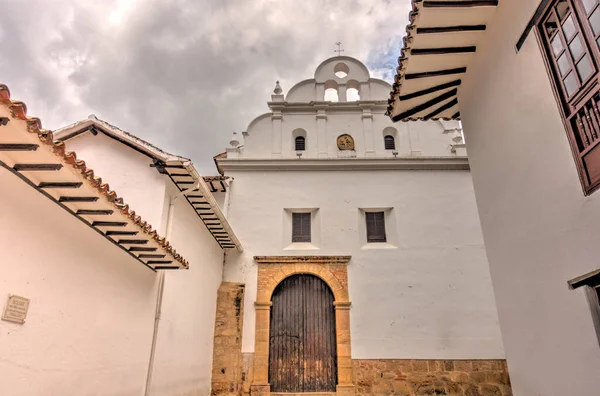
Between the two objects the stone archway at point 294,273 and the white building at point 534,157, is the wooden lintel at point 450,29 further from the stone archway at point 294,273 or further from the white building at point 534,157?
the stone archway at point 294,273

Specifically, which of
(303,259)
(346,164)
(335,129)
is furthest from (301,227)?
(335,129)

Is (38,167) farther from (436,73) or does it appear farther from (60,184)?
(436,73)

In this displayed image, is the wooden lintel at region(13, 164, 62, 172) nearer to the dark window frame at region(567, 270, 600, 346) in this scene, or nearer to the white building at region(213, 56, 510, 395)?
the dark window frame at region(567, 270, 600, 346)

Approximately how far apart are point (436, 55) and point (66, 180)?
4122mm

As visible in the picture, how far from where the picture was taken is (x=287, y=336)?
30.3ft

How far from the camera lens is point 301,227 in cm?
1016

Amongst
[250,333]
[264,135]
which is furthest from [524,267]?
[264,135]

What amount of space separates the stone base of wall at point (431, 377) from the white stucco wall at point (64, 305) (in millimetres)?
4780

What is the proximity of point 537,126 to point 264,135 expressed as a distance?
7.70m

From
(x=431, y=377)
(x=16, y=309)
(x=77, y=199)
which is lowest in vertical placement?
(x=431, y=377)

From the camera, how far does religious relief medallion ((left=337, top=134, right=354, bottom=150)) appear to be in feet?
35.2

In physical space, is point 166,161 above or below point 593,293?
above

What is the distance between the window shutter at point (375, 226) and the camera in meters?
10.0

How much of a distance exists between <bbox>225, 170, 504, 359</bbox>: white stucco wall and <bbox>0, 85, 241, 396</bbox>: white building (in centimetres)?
222
